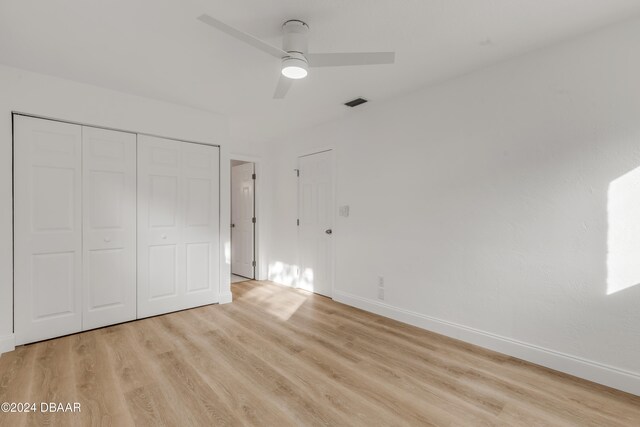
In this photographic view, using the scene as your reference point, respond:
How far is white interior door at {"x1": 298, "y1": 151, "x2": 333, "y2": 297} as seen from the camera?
4352mm

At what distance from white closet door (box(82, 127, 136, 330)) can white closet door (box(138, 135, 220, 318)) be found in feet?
0.32

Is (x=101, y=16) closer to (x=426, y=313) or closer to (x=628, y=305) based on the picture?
(x=426, y=313)

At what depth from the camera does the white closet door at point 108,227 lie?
121 inches

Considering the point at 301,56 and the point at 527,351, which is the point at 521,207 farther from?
the point at 301,56

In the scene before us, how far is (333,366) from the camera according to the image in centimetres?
242

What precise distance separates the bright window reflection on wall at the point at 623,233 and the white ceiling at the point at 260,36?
3.86 feet

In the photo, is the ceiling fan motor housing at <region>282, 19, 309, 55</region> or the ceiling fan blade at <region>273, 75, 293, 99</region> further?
the ceiling fan blade at <region>273, 75, 293, 99</region>

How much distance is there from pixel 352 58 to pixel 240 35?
2.37ft

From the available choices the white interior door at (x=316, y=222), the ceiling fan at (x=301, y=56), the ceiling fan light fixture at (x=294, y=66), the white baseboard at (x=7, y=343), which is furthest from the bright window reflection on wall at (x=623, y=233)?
the white baseboard at (x=7, y=343)

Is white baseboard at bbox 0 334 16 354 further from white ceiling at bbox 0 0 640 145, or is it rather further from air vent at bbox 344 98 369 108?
air vent at bbox 344 98 369 108

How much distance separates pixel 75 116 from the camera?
9.77 ft

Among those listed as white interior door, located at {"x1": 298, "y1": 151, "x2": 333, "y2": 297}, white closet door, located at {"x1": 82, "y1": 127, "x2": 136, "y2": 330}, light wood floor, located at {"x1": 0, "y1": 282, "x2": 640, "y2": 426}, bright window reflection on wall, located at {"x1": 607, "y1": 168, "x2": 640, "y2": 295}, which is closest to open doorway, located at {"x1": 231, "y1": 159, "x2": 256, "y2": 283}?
white interior door, located at {"x1": 298, "y1": 151, "x2": 333, "y2": 297}

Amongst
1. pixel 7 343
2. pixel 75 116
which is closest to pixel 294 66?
pixel 75 116

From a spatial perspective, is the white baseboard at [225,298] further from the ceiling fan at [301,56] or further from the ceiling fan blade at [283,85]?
the ceiling fan at [301,56]
